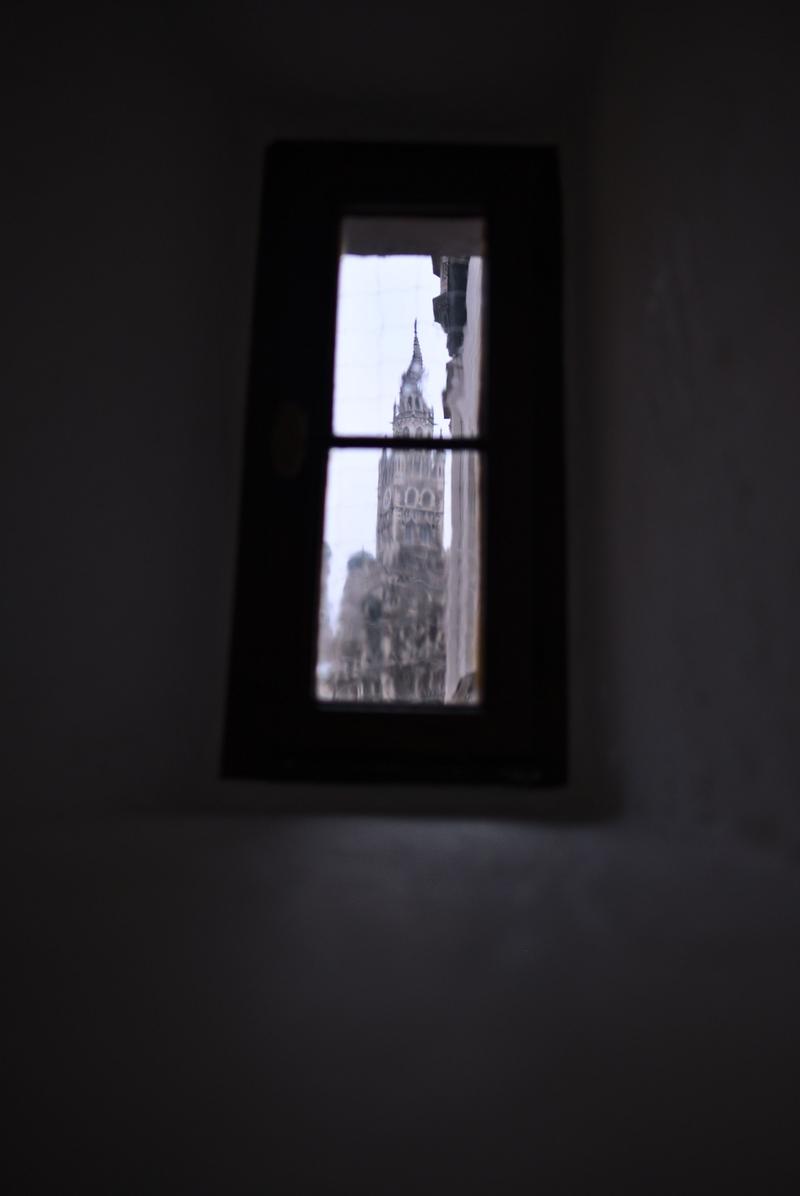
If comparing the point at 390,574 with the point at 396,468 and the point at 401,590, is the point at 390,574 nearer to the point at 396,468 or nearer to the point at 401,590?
the point at 401,590

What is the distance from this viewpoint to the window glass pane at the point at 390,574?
1.53 metres

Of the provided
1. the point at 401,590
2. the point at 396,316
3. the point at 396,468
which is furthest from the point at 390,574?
the point at 396,316

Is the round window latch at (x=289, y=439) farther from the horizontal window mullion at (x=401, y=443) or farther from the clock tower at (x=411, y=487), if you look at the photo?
the clock tower at (x=411, y=487)

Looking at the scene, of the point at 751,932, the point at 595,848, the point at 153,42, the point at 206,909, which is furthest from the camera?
the point at 153,42

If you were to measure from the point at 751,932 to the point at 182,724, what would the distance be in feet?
3.12

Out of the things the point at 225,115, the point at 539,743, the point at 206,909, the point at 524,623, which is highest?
the point at 225,115

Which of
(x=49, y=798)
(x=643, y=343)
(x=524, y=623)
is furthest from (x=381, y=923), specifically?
(x=643, y=343)

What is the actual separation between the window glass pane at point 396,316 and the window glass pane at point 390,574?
0.08m

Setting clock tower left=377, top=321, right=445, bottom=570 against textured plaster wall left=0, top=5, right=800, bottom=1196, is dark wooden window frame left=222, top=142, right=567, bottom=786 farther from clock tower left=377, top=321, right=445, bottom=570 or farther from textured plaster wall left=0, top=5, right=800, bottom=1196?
clock tower left=377, top=321, right=445, bottom=570

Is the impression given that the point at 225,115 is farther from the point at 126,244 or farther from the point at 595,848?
the point at 595,848

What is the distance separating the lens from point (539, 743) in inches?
55.1

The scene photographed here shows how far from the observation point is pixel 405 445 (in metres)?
1.55

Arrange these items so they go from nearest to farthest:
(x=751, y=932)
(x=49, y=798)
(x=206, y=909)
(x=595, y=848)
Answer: (x=751, y=932), (x=206, y=909), (x=595, y=848), (x=49, y=798)

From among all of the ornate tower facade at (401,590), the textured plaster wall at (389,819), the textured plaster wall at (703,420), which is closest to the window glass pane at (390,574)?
the ornate tower facade at (401,590)
